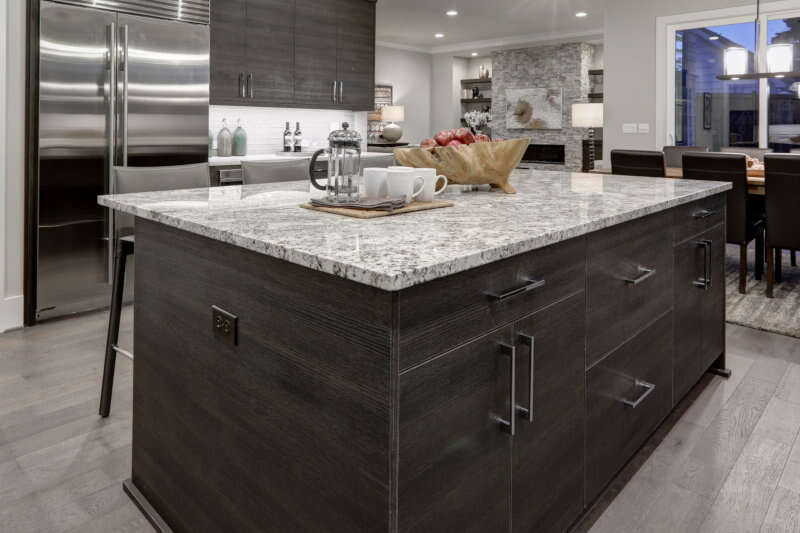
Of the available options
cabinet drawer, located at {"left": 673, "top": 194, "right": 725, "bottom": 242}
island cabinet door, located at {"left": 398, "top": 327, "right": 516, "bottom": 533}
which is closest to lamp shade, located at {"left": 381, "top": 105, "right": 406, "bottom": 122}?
cabinet drawer, located at {"left": 673, "top": 194, "right": 725, "bottom": 242}

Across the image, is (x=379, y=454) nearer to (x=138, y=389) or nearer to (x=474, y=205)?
(x=474, y=205)

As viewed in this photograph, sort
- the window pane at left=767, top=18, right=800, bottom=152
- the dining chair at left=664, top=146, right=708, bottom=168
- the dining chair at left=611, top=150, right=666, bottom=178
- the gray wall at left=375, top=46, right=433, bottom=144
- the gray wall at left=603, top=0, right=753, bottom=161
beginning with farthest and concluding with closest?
the gray wall at left=375, top=46, right=433, bottom=144 → the gray wall at left=603, top=0, right=753, bottom=161 → the window pane at left=767, top=18, right=800, bottom=152 → the dining chair at left=664, top=146, right=708, bottom=168 → the dining chair at left=611, top=150, right=666, bottom=178

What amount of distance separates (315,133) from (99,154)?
8.40 ft

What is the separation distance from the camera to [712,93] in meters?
6.60

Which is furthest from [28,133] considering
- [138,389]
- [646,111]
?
[646,111]

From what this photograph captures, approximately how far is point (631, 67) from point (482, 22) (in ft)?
9.64

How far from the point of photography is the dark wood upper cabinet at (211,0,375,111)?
4.72 m

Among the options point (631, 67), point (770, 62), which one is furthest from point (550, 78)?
point (770, 62)

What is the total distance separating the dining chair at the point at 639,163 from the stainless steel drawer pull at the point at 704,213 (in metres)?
1.92

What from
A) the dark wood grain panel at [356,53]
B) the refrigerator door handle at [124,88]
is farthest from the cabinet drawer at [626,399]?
the dark wood grain panel at [356,53]

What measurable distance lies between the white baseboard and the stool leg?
59.6 inches

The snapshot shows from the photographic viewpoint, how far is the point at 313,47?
17.5 feet

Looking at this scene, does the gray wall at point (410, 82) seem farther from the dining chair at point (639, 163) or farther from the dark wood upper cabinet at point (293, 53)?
the dining chair at point (639, 163)

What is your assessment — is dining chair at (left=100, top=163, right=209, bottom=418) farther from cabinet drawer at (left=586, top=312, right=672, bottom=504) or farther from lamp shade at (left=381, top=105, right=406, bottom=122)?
lamp shade at (left=381, top=105, right=406, bottom=122)
